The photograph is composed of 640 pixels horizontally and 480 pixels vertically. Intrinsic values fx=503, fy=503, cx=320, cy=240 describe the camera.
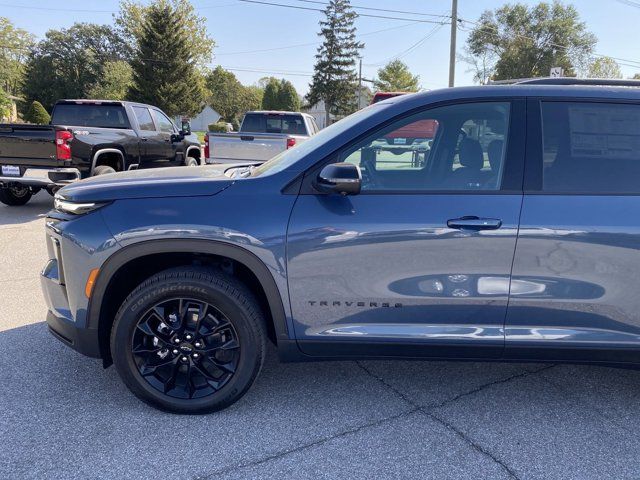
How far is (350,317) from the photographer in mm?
2721

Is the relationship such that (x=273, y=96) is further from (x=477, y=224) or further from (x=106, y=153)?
(x=477, y=224)

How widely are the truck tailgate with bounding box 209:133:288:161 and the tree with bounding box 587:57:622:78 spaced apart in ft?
175

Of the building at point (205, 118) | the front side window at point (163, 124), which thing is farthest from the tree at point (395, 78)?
the front side window at point (163, 124)

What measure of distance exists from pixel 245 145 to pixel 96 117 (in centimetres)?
286

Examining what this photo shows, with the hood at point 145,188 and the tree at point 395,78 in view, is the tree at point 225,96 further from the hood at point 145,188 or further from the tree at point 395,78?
the hood at point 145,188

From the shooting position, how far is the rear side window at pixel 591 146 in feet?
8.82

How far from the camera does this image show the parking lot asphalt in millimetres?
2455

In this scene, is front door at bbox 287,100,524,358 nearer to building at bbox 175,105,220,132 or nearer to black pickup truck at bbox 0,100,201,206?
black pickup truck at bbox 0,100,201,206

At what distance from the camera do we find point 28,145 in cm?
793

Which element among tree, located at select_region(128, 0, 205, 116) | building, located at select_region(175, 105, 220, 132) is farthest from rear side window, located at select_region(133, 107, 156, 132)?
building, located at select_region(175, 105, 220, 132)

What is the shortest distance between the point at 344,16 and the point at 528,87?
70.1 metres

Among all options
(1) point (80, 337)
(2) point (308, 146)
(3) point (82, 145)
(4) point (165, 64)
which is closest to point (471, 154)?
(2) point (308, 146)

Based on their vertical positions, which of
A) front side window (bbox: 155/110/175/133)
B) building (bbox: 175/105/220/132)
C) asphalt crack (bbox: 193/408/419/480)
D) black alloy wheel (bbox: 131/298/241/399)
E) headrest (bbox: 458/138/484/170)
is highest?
building (bbox: 175/105/220/132)

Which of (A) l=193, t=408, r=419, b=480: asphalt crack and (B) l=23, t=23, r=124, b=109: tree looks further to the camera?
(B) l=23, t=23, r=124, b=109: tree
